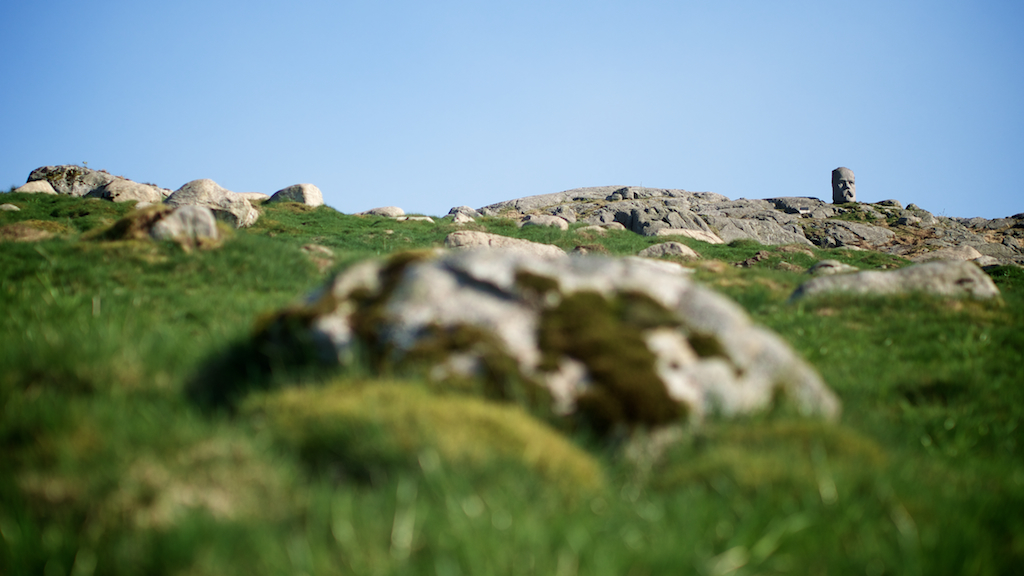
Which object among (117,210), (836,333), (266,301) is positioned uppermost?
(117,210)

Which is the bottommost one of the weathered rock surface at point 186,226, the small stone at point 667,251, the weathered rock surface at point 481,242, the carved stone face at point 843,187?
the small stone at point 667,251

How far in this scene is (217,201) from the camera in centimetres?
2802

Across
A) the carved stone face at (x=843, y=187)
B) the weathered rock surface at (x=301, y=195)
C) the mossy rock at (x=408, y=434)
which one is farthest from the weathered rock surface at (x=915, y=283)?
the carved stone face at (x=843, y=187)

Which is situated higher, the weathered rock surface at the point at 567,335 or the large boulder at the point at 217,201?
the large boulder at the point at 217,201

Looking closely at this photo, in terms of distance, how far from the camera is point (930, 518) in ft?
8.82

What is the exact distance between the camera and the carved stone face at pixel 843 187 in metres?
97.6

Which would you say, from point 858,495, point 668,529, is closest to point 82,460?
point 668,529

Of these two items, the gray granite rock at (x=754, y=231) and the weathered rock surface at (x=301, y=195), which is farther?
the gray granite rock at (x=754, y=231)

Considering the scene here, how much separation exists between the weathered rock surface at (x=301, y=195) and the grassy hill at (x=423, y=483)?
1242 inches

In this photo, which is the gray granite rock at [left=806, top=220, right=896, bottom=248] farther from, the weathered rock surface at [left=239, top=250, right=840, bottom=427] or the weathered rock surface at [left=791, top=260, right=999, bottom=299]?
the weathered rock surface at [left=239, top=250, right=840, bottom=427]

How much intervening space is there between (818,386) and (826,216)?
96.8 m

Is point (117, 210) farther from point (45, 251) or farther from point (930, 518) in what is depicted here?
point (930, 518)

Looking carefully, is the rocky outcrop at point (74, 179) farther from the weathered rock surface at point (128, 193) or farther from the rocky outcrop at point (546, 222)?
the rocky outcrop at point (546, 222)

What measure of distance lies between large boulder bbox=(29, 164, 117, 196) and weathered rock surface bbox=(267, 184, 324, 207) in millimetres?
13716
